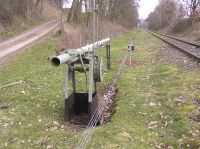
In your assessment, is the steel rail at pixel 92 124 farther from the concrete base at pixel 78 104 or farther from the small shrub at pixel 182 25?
the small shrub at pixel 182 25

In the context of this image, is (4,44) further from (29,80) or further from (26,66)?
(29,80)

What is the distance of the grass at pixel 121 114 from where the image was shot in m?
8.33

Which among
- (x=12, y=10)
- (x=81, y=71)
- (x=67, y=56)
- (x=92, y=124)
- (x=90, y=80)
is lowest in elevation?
(x=92, y=124)

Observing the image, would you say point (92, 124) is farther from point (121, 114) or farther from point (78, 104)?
point (78, 104)

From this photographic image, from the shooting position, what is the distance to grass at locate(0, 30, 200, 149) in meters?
8.33

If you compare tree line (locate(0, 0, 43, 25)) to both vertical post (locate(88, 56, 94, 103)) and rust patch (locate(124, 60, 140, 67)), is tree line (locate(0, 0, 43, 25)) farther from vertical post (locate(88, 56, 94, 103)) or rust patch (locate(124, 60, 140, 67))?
vertical post (locate(88, 56, 94, 103))

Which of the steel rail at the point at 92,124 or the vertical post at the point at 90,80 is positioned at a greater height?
the vertical post at the point at 90,80

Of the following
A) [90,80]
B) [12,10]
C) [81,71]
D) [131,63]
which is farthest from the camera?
[12,10]

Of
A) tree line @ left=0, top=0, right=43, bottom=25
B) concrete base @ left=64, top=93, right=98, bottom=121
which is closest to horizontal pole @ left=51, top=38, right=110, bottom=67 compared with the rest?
concrete base @ left=64, top=93, right=98, bottom=121

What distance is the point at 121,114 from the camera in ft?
34.2

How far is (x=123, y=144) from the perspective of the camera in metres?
8.11

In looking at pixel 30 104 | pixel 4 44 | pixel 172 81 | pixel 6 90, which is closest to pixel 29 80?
pixel 6 90

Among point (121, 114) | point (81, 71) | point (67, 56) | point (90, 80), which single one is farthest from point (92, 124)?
point (67, 56)

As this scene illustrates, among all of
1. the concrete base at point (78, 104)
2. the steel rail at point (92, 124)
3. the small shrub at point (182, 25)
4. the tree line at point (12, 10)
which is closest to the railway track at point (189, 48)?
the steel rail at point (92, 124)
